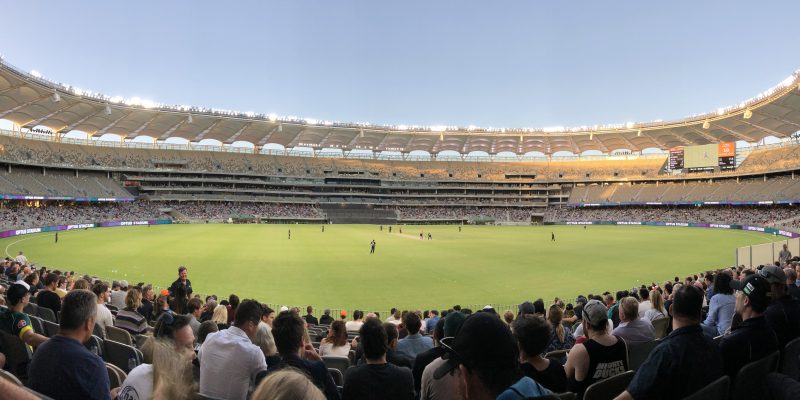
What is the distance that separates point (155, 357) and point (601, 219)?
103262 millimetres

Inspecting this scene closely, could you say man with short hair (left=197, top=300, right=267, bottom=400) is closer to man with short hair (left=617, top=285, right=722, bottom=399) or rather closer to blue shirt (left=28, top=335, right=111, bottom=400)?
blue shirt (left=28, top=335, right=111, bottom=400)

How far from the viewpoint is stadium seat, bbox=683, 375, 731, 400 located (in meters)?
3.21

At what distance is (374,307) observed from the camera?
707 inches

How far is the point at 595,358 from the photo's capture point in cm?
452

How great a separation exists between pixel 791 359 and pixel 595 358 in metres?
2.09

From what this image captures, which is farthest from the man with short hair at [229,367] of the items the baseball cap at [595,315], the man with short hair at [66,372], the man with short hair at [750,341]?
the man with short hair at [750,341]

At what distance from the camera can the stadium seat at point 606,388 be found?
3.57m

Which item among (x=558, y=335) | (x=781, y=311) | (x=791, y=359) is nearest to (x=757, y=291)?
(x=791, y=359)

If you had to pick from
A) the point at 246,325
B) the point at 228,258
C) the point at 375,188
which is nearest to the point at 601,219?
the point at 375,188

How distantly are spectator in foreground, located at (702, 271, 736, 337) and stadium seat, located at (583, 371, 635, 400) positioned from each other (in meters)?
5.19

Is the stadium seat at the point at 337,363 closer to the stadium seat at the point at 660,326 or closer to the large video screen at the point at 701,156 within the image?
the stadium seat at the point at 660,326

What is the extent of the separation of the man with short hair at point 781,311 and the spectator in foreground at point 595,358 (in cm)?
202

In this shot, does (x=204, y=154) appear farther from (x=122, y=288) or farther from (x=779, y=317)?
(x=779, y=317)

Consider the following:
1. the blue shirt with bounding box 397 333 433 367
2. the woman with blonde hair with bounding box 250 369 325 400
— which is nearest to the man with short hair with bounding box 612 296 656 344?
the blue shirt with bounding box 397 333 433 367
